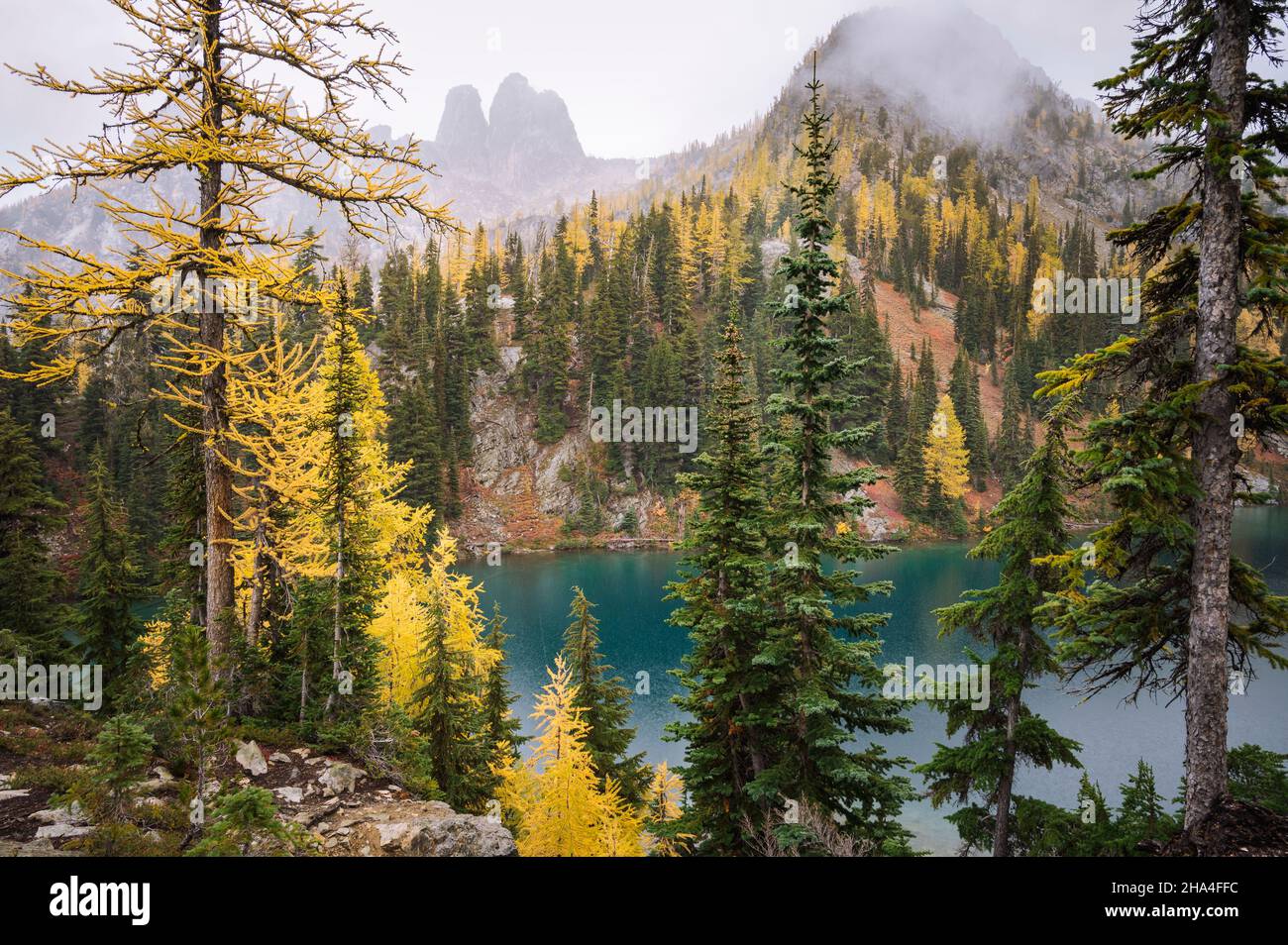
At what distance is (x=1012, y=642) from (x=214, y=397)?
51.2 ft

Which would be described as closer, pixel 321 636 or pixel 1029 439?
pixel 321 636

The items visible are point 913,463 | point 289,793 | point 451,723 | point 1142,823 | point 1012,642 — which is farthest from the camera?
point 913,463

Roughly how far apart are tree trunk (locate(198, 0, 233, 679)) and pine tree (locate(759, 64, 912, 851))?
29.3ft

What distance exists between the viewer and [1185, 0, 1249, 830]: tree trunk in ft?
24.6

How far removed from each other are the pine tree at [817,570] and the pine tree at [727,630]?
1.00 m

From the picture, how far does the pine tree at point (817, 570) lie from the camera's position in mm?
10461

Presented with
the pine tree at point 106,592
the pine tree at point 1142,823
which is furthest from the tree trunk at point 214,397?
the pine tree at point 106,592

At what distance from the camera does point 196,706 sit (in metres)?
5.57

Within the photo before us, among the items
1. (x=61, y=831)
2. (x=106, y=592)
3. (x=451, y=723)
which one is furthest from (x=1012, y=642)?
(x=106, y=592)

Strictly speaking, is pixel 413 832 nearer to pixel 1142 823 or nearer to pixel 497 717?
pixel 497 717

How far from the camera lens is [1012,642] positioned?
12.3 m

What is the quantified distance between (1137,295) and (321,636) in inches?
654

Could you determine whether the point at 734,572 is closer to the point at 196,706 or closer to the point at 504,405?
the point at 196,706
